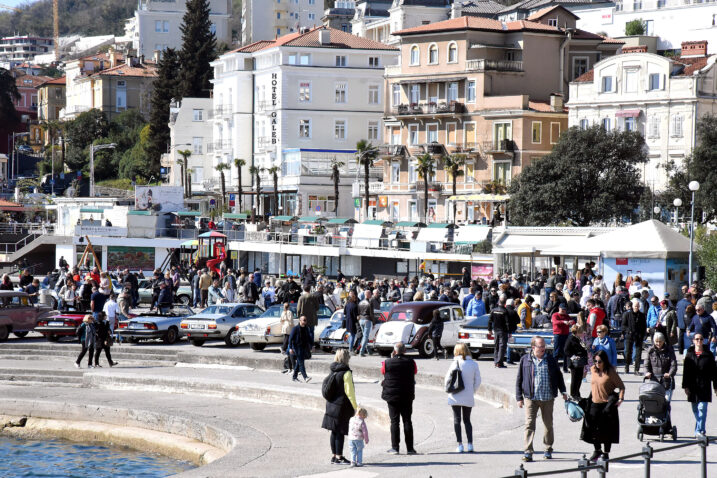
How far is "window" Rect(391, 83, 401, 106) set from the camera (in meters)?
84.7

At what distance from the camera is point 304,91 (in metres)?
95.2

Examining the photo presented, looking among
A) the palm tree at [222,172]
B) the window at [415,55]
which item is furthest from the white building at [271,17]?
the window at [415,55]

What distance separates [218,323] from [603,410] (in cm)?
1698

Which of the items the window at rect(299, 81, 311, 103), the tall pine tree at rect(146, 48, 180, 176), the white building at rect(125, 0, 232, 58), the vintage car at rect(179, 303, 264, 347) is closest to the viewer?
the vintage car at rect(179, 303, 264, 347)

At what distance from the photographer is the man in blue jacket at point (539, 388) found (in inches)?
569

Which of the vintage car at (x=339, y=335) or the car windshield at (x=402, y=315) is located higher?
the car windshield at (x=402, y=315)

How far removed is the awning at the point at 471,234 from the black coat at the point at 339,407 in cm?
3954

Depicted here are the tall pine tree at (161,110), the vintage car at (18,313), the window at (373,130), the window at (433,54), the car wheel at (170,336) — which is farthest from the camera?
the tall pine tree at (161,110)

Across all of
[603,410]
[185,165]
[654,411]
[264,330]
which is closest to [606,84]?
[264,330]

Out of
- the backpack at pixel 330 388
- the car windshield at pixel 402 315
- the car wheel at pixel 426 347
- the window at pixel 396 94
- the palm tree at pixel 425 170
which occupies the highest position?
the window at pixel 396 94

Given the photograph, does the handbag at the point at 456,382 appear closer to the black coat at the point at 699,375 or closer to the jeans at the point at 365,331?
the black coat at the point at 699,375

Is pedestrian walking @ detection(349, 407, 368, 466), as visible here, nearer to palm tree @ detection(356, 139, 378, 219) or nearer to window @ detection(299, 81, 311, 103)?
palm tree @ detection(356, 139, 378, 219)

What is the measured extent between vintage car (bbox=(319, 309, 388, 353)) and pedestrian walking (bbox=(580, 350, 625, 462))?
12.9 meters

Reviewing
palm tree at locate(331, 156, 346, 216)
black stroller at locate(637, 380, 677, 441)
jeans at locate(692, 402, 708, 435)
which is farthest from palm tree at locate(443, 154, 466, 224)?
black stroller at locate(637, 380, 677, 441)
